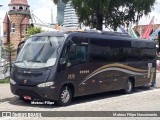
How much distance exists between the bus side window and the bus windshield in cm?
65

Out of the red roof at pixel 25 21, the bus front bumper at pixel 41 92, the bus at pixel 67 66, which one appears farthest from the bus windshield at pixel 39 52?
the red roof at pixel 25 21

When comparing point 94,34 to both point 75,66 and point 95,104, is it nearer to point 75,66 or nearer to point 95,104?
point 75,66

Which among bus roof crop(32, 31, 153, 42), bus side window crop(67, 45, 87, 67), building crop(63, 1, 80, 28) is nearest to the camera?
bus side window crop(67, 45, 87, 67)

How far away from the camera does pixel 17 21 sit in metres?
75.9

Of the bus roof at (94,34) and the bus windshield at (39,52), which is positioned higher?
the bus roof at (94,34)

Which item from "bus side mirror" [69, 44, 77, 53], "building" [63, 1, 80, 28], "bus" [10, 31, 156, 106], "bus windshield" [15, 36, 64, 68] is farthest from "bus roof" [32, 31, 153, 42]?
"building" [63, 1, 80, 28]

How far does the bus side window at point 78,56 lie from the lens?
42.4 ft

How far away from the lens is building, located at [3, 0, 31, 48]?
75.5 m

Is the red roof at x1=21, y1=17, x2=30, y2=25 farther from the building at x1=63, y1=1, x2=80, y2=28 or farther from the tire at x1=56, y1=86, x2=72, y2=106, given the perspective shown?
the tire at x1=56, y1=86, x2=72, y2=106

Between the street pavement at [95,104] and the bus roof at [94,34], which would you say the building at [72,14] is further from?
the street pavement at [95,104]

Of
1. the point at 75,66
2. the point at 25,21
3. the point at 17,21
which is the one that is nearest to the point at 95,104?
the point at 75,66

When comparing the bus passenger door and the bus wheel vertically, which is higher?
the bus passenger door

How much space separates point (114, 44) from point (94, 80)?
2.32 metres

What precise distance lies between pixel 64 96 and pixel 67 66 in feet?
3.44
